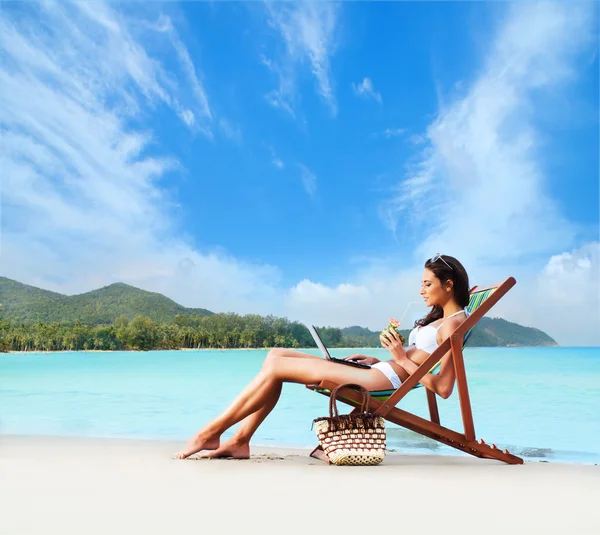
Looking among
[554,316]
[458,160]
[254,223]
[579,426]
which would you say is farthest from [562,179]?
[579,426]

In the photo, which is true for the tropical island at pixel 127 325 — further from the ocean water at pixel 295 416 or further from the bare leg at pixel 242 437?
the bare leg at pixel 242 437

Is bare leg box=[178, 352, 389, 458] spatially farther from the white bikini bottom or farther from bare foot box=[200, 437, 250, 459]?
bare foot box=[200, 437, 250, 459]

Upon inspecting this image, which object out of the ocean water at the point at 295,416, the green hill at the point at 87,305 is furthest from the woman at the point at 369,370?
the green hill at the point at 87,305

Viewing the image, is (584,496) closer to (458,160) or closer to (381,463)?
(381,463)

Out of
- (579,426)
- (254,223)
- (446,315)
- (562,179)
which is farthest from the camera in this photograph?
(254,223)

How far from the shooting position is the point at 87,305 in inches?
2346

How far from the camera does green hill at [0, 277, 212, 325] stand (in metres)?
56.0

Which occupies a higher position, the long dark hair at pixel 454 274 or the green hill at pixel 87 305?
the green hill at pixel 87 305

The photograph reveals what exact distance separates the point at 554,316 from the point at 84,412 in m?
32.0

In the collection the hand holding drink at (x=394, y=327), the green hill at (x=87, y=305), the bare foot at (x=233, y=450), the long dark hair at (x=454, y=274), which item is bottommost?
the bare foot at (x=233, y=450)

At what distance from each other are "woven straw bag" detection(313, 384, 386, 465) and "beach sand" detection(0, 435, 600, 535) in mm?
71

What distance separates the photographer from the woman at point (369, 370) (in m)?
3.35

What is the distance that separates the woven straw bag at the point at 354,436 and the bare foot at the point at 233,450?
0.44m

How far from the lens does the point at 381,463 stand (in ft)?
11.6
